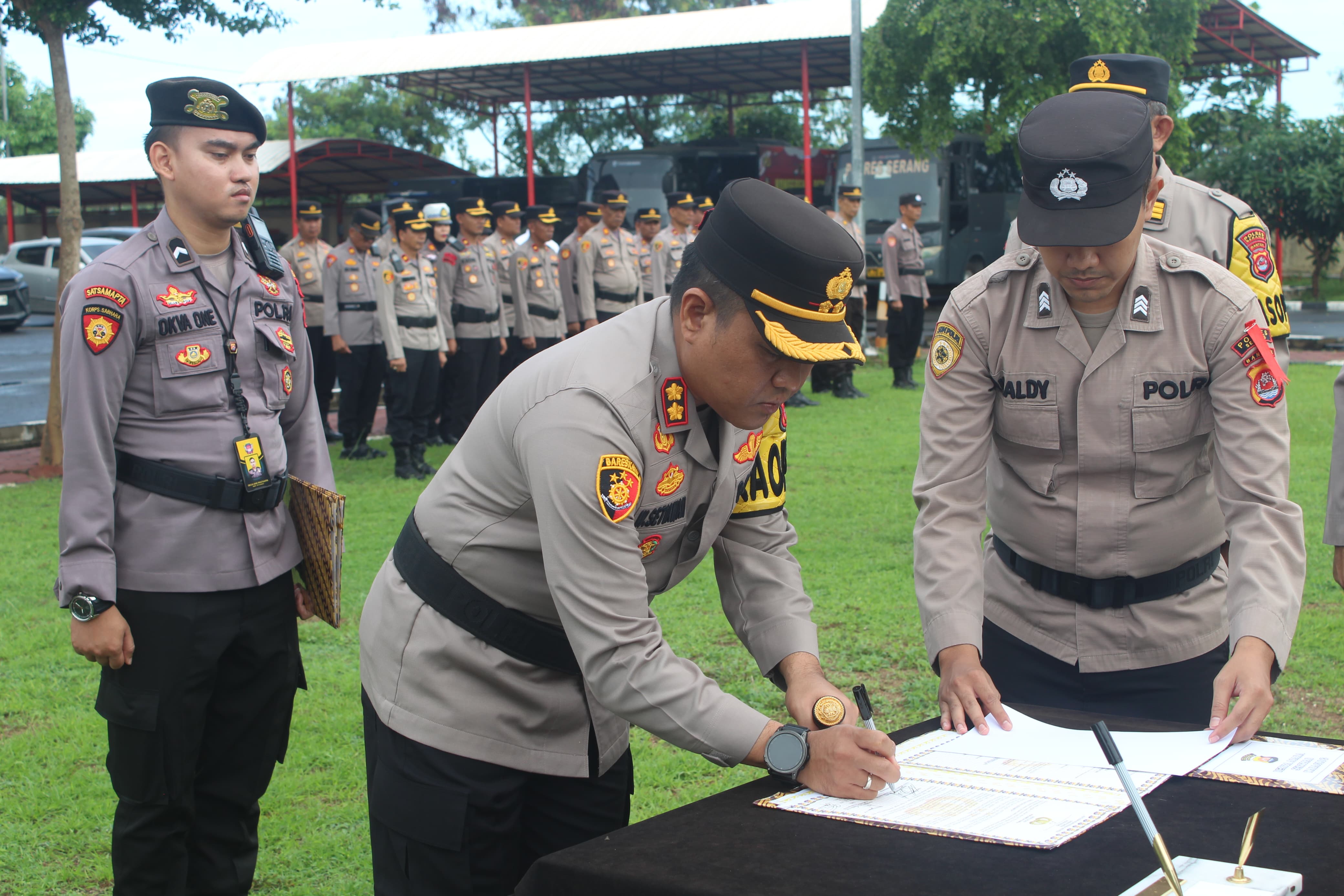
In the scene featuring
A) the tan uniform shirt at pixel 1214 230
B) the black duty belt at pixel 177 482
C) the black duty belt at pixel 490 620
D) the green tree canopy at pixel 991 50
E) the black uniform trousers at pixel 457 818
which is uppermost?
the green tree canopy at pixel 991 50

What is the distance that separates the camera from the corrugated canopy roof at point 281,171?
24.2 m

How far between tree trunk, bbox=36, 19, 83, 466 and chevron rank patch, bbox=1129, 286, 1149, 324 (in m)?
7.11

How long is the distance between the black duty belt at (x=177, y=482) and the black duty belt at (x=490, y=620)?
2.88 feet

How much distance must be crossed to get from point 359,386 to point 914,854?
8387mm

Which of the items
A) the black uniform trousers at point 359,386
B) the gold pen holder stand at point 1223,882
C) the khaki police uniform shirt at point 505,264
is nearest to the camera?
the gold pen holder stand at point 1223,882

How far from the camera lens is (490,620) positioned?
1.90m

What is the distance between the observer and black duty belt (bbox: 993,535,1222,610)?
2236 mm

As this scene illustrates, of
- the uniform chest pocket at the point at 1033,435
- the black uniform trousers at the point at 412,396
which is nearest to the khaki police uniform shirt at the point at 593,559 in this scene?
the uniform chest pocket at the point at 1033,435

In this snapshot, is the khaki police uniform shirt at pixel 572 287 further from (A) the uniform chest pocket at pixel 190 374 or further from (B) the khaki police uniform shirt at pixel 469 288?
(A) the uniform chest pocket at pixel 190 374

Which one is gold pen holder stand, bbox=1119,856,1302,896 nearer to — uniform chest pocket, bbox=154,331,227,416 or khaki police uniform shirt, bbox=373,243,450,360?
uniform chest pocket, bbox=154,331,227,416

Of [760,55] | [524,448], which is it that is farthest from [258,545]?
[760,55]

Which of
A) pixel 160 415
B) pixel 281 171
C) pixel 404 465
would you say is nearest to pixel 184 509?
pixel 160 415

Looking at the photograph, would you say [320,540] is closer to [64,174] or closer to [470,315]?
[64,174]

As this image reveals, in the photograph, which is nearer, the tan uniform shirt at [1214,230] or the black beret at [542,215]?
the tan uniform shirt at [1214,230]
